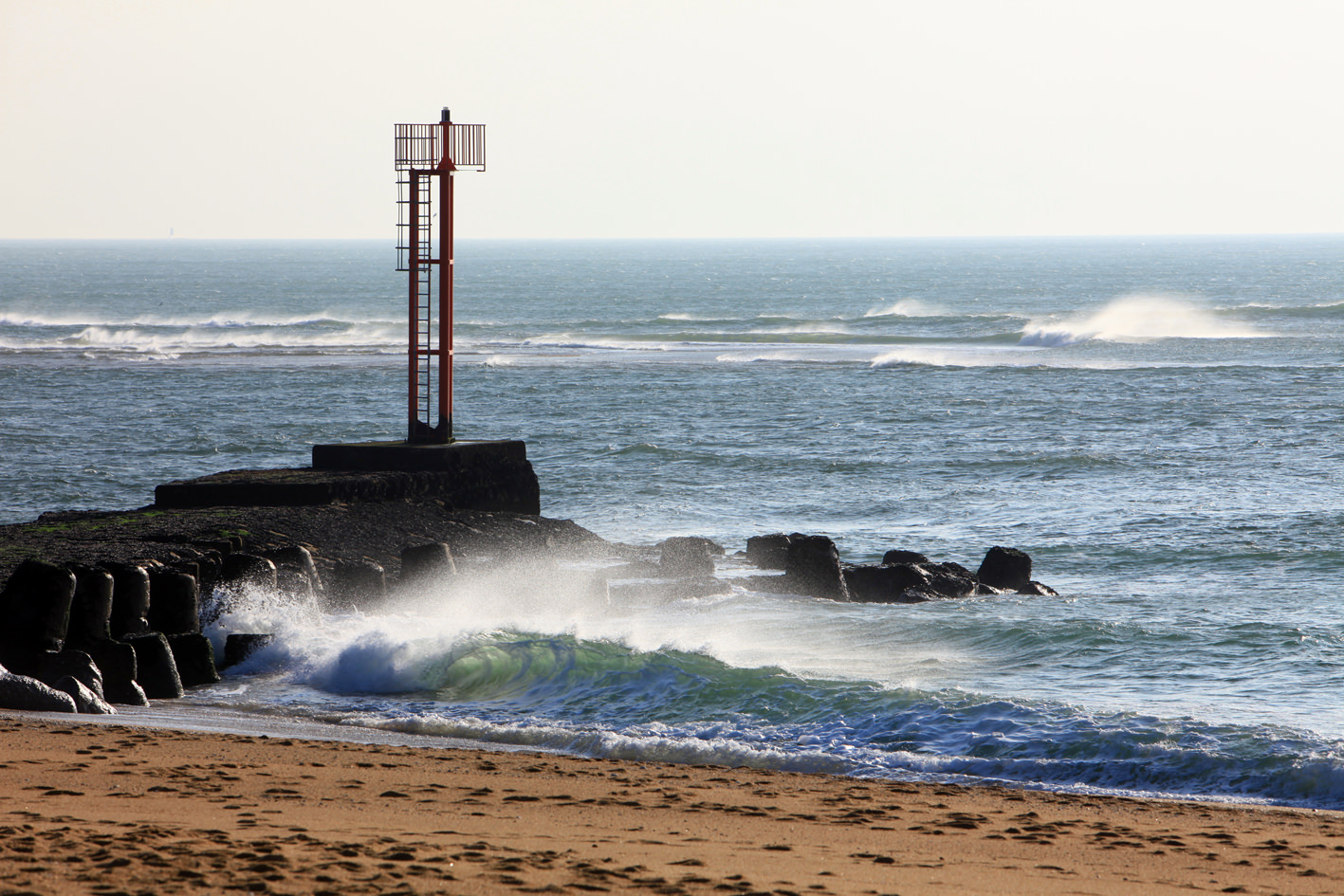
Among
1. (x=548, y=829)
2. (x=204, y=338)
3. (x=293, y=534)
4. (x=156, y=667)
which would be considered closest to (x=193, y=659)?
(x=156, y=667)

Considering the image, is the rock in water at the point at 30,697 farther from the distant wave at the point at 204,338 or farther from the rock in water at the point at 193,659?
the distant wave at the point at 204,338

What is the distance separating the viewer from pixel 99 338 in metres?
63.4

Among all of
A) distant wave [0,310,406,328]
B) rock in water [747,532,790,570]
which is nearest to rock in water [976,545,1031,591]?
rock in water [747,532,790,570]

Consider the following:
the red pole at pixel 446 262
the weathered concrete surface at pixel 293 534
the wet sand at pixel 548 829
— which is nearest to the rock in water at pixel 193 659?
the weathered concrete surface at pixel 293 534

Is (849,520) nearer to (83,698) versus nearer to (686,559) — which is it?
(686,559)

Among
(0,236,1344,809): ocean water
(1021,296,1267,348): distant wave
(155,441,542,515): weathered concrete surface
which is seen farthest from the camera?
(1021,296,1267,348): distant wave

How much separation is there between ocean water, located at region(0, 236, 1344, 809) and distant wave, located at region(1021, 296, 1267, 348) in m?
0.49

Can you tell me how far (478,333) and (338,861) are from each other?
62.1m

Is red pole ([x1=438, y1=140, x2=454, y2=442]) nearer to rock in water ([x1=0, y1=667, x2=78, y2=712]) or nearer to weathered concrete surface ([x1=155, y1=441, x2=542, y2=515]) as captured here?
weathered concrete surface ([x1=155, y1=441, x2=542, y2=515])

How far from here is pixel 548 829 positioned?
7.32 metres

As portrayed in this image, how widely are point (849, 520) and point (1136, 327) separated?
4679 centimetres

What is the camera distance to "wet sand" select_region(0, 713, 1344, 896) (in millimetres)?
6109

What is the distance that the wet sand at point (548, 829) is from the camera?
20.0ft

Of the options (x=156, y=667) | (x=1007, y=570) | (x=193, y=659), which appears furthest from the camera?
(x=1007, y=570)
